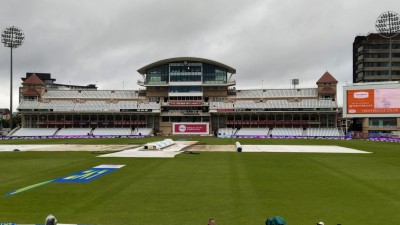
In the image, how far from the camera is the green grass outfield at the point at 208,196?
547 inches

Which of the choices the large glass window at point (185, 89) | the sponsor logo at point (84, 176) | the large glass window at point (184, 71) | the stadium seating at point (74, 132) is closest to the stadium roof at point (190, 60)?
the large glass window at point (184, 71)

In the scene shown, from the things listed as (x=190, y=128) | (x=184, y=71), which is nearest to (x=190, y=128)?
(x=190, y=128)

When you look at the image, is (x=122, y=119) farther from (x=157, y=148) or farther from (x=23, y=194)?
(x=23, y=194)

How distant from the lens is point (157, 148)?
158 ft

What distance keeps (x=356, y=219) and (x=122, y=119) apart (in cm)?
9878

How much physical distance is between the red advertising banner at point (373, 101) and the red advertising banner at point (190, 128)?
40.1 meters

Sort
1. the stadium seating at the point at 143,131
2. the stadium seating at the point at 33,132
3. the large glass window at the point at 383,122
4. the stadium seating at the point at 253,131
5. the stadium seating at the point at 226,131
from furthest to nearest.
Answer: the stadium seating at the point at 143,131
the stadium seating at the point at 226,131
the stadium seating at the point at 33,132
the stadium seating at the point at 253,131
the large glass window at the point at 383,122

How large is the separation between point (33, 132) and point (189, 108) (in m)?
47.1

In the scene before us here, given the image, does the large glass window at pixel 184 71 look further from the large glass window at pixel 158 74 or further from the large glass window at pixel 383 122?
the large glass window at pixel 383 122

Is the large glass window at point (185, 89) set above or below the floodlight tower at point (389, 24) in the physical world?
below

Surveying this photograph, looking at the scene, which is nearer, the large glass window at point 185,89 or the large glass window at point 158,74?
the large glass window at point 185,89

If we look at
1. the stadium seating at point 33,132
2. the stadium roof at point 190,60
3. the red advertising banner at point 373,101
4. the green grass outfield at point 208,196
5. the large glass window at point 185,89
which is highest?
the stadium roof at point 190,60

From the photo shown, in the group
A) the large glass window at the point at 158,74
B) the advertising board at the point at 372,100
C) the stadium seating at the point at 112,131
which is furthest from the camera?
the large glass window at the point at 158,74

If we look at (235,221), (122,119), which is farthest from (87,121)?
(235,221)
